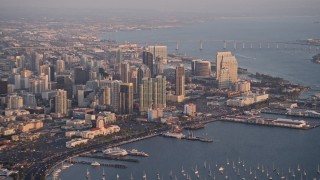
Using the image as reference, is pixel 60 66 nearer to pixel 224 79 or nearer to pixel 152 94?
pixel 224 79

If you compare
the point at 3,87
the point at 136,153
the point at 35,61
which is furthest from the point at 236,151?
the point at 35,61

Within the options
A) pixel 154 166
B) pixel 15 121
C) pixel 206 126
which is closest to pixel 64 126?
pixel 15 121

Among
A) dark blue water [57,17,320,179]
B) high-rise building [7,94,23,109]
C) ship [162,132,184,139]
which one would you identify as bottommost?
ship [162,132,184,139]

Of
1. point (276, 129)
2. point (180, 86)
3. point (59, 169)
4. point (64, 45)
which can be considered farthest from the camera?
point (64, 45)

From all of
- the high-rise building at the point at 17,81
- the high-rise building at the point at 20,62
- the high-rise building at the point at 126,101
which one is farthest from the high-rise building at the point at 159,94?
the high-rise building at the point at 20,62

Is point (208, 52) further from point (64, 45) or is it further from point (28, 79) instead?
point (28, 79)

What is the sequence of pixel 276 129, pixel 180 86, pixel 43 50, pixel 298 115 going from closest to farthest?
pixel 276 129 → pixel 298 115 → pixel 180 86 → pixel 43 50

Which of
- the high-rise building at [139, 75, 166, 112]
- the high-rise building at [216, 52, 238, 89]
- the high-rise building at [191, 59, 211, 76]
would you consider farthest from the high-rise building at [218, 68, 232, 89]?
the high-rise building at [139, 75, 166, 112]

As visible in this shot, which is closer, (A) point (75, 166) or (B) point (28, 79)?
(A) point (75, 166)

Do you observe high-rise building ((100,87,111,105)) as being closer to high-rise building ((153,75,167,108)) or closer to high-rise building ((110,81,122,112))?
high-rise building ((110,81,122,112))

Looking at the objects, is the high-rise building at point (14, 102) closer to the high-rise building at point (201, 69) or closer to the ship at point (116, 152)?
the ship at point (116, 152)
